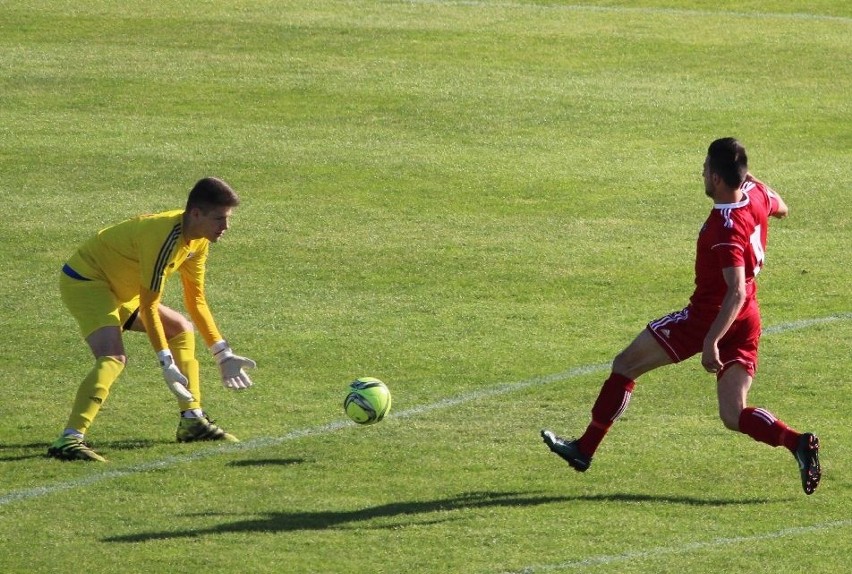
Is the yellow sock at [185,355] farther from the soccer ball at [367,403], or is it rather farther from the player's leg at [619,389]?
the player's leg at [619,389]

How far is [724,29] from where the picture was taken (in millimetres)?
26531

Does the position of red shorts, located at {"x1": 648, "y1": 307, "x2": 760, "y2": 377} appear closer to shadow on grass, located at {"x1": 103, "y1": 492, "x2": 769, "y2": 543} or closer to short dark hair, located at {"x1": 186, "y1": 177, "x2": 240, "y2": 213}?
shadow on grass, located at {"x1": 103, "y1": 492, "x2": 769, "y2": 543}

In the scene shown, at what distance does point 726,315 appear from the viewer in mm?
9195

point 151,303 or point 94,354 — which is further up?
point 151,303

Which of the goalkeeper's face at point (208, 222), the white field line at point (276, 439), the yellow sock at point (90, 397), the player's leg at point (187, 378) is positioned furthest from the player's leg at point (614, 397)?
the yellow sock at point (90, 397)

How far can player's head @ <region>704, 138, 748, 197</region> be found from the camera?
9352mm

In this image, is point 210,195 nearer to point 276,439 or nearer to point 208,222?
point 208,222

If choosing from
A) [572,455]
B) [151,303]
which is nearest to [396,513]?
[572,455]

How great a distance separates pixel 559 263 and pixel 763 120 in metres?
7.01

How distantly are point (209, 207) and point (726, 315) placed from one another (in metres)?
3.37

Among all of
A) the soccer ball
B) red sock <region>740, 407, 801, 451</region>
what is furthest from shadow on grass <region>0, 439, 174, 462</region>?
red sock <region>740, 407, 801, 451</region>

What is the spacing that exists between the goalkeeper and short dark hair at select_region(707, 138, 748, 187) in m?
3.11

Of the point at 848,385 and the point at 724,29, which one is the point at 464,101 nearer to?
the point at 724,29

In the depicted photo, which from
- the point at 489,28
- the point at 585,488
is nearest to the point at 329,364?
the point at 585,488
